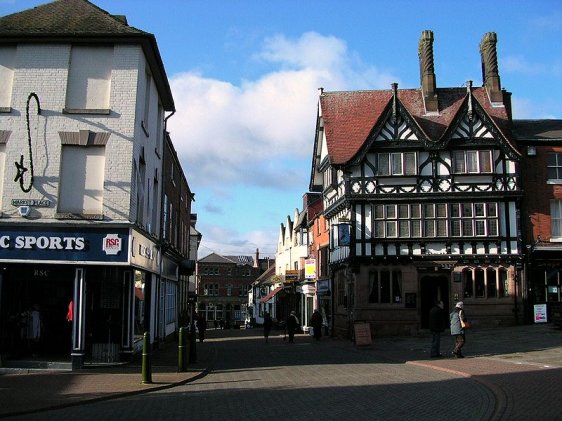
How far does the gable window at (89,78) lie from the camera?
1786 centimetres

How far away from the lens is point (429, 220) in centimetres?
3128

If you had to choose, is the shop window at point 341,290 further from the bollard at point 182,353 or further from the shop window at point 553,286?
the bollard at point 182,353

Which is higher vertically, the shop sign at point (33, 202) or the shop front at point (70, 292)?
the shop sign at point (33, 202)

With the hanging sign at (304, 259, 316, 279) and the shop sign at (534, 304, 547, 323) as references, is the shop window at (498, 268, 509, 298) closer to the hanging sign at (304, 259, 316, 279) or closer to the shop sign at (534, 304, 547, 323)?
the shop sign at (534, 304, 547, 323)

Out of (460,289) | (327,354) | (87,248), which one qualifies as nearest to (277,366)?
(327,354)

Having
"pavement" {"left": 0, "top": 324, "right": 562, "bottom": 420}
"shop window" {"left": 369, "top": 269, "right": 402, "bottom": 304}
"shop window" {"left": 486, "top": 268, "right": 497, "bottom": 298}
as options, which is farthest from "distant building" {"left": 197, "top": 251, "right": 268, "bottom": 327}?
"pavement" {"left": 0, "top": 324, "right": 562, "bottom": 420}

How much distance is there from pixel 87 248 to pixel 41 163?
9.04 feet

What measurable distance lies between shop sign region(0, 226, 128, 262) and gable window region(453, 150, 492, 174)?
19.9m

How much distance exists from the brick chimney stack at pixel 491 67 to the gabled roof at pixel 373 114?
1.50 ft

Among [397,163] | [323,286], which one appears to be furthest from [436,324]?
[323,286]

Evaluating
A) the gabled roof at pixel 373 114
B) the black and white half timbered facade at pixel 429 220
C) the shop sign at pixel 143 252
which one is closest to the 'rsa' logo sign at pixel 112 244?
the shop sign at pixel 143 252

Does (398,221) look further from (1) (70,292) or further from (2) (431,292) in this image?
(1) (70,292)

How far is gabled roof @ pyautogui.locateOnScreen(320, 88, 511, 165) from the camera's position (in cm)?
3247

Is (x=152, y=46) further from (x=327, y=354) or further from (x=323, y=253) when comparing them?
(x=323, y=253)
